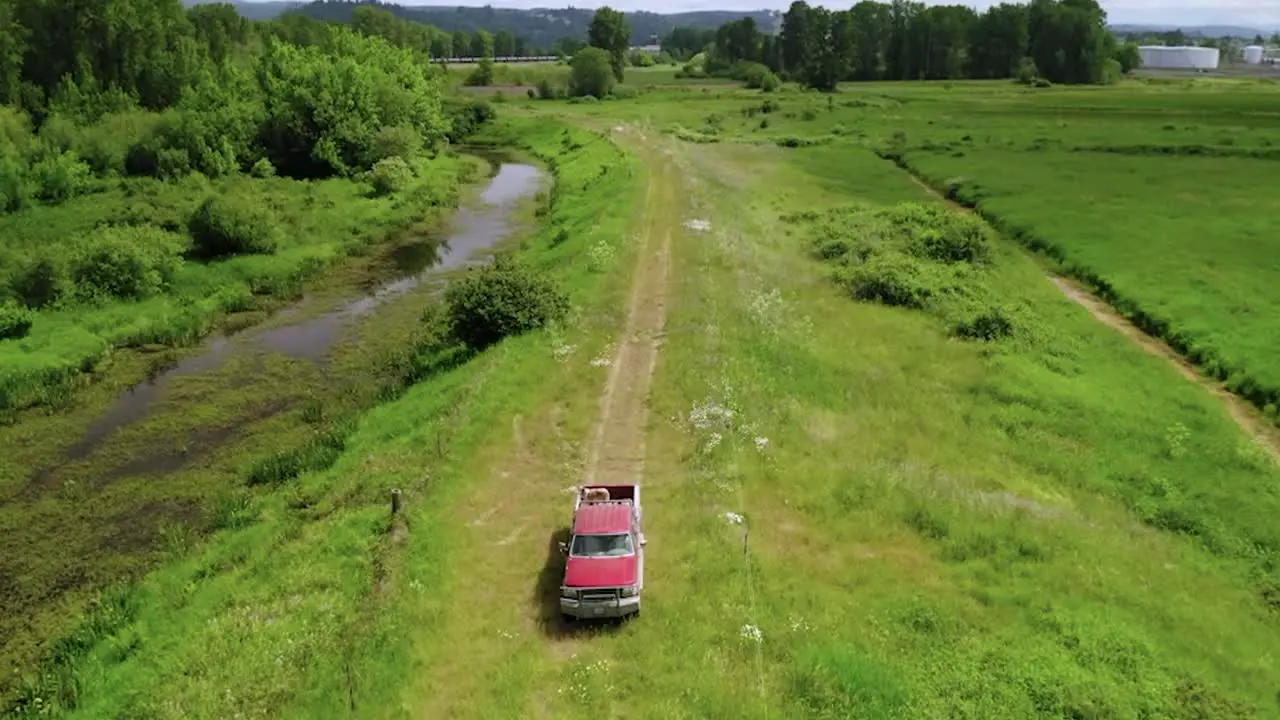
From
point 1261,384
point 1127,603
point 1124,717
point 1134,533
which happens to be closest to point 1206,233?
point 1261,384

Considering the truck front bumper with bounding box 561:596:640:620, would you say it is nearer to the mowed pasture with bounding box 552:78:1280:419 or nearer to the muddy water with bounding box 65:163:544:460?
the muddy water with bounding box 65:163:544:460

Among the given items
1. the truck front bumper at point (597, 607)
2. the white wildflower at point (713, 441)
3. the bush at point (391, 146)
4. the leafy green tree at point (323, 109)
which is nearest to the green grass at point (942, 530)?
the white wildflower at point (713, 441)

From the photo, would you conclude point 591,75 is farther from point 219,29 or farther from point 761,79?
point 219,29

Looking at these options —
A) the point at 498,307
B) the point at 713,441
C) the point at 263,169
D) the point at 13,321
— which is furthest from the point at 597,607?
the point at 263,169

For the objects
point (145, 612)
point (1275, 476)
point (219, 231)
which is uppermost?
point (219, 231)

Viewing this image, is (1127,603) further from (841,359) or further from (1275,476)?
(841,359)

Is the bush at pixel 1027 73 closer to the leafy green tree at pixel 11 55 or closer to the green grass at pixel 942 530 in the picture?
the green grass at pixel 942 530
